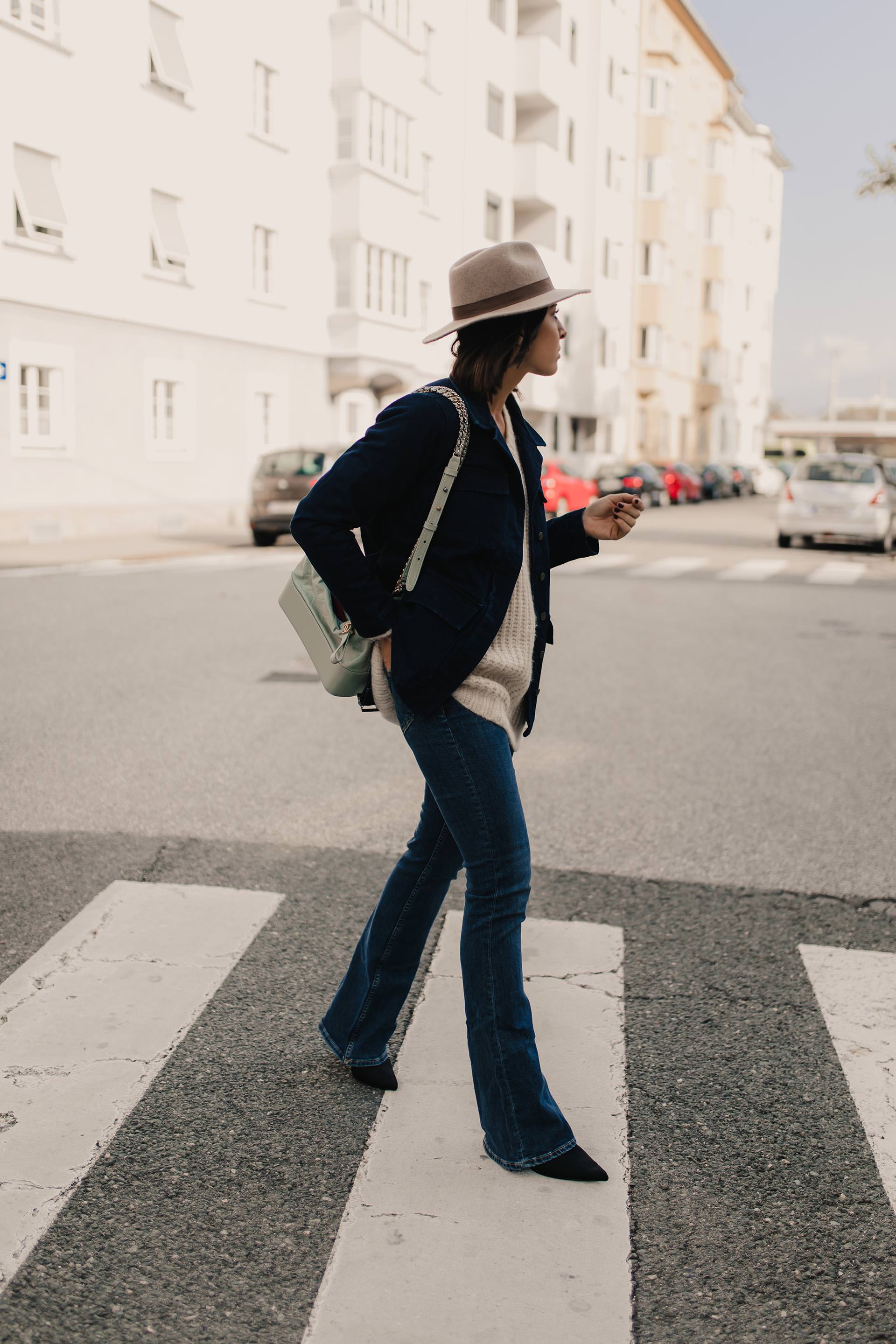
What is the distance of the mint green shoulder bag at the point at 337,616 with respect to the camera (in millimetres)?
2727

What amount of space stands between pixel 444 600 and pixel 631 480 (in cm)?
3693

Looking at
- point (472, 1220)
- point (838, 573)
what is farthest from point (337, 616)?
point (838, 573)

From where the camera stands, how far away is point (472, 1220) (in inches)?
103

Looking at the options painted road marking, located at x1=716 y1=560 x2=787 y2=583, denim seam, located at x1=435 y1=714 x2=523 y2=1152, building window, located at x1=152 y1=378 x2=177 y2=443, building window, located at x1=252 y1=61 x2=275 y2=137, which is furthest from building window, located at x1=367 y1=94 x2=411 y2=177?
denim seam, located at x1=435 y1=714 x2=523 y2=1152

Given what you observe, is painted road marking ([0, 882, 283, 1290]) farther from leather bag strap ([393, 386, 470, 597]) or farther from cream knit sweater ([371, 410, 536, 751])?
leather bag strap ([393, 386, 470, 597])

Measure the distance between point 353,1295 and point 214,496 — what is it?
2635 cm

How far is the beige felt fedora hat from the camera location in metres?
2.75

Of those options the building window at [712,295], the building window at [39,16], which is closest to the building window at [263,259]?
the building window at [39,16]

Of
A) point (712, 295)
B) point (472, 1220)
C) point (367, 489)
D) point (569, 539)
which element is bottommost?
point (472, 1220)

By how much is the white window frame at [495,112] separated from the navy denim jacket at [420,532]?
41800 mm

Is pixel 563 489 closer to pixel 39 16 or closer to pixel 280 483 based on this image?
pixel 280 483

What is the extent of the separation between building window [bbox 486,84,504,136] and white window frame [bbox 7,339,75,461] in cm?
2305

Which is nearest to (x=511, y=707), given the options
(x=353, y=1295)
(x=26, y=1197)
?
(x=353, y=1295)

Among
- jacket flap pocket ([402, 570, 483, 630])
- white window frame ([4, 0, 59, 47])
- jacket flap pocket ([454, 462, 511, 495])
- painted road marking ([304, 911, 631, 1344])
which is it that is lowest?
painted road marking ([304, 911, 631, 1344])
